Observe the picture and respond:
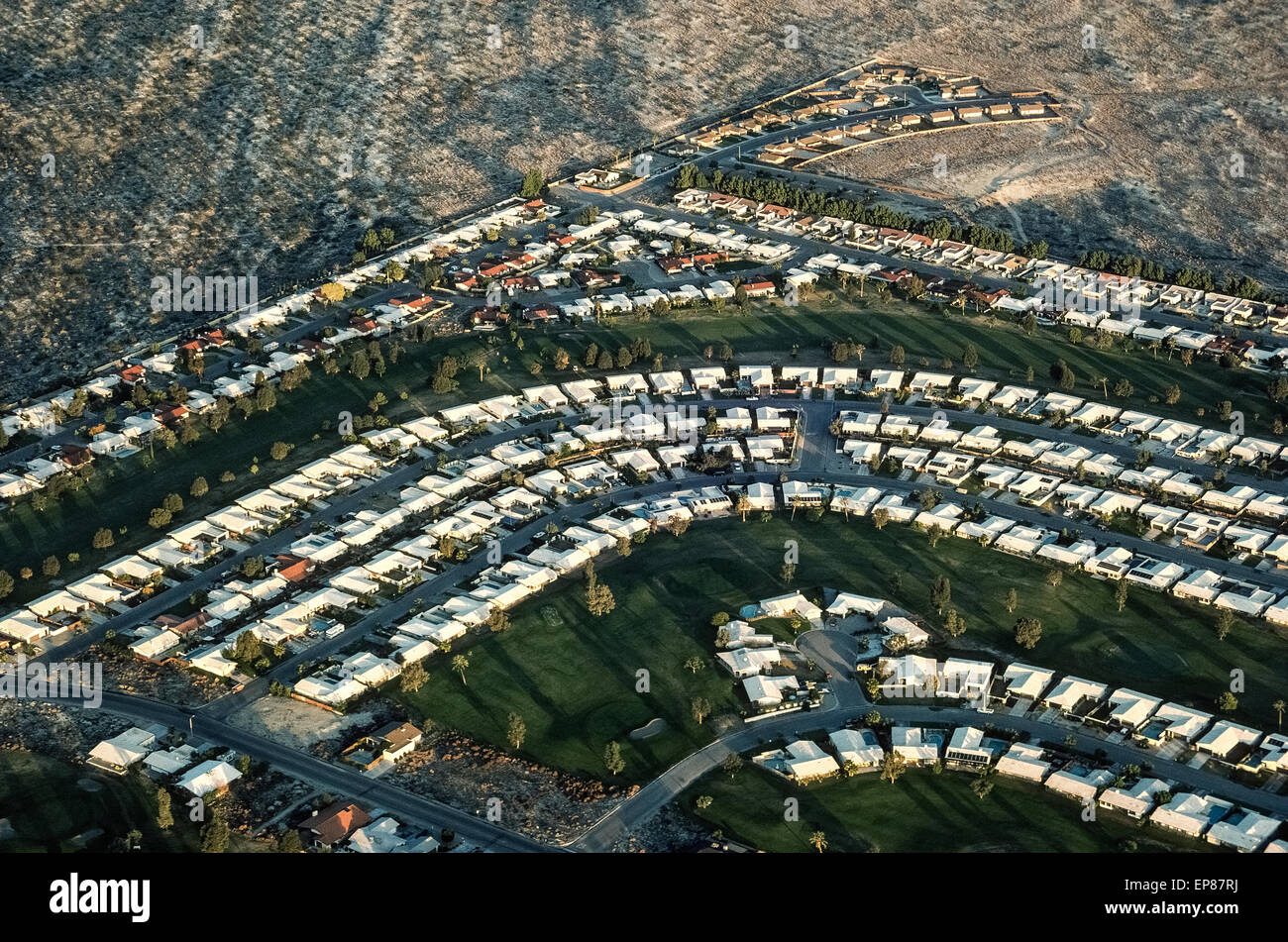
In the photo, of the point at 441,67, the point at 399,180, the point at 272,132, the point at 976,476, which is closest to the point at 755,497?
the point at 976,476

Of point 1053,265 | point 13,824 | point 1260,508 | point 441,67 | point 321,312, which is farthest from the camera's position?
point 441,67

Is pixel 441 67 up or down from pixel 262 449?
up

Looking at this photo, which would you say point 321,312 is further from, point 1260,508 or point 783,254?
point 1260,508

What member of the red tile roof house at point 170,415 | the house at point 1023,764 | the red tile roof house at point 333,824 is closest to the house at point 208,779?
the red tile roof house at point 333,824

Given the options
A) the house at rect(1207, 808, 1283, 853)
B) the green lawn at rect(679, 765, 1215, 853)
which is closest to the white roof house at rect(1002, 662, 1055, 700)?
the green lawn at rect(679, 765, 1215, 853)
